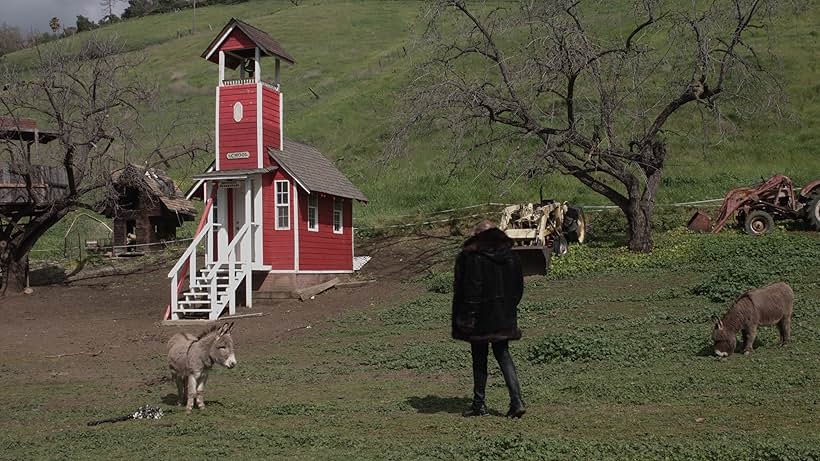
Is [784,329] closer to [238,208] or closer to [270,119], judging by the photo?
[270,119]

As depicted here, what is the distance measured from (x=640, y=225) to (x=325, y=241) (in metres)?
9.64

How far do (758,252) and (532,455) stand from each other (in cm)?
1379

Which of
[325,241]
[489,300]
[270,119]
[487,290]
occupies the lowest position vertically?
[489,300]

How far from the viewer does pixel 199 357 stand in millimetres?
9609

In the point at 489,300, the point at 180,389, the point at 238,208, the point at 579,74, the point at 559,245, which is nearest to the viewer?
the point at 489,300

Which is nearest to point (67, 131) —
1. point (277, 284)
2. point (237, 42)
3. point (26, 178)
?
point (26, 178)

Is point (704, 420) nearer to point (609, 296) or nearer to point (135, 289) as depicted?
point (609, 296)

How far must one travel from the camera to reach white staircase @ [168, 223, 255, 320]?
20453 mm

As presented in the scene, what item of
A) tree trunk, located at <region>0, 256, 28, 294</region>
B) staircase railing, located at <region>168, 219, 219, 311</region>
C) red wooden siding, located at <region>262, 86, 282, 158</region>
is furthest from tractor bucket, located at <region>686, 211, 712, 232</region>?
tree trunk, located at <region>0, 256, 28, 294</region>

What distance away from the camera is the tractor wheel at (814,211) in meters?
21.6

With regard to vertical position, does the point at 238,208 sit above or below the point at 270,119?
below

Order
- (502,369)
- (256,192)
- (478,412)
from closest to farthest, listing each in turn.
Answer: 1. (502,369)
2. (478,412)
3. (256,192)

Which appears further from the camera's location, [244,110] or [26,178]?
[26,178]

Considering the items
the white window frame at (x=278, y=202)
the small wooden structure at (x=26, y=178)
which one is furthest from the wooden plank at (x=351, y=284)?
the small wooden structure at (x=26, y=178)
